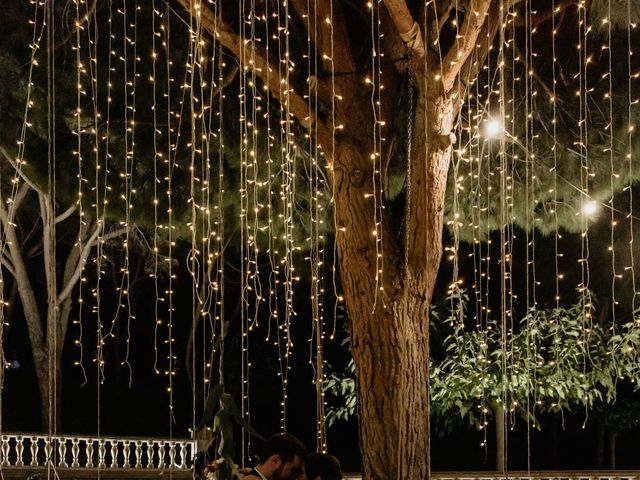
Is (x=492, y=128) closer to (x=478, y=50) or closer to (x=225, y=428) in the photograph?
(x=478, y=50)

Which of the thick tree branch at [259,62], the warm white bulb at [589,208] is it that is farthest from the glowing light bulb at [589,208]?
the thick tree branch at [259,62]

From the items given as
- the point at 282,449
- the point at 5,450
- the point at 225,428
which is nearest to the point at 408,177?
the point at 282,449

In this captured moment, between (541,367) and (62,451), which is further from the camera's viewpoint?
(62,451)

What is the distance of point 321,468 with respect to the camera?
3859 mm

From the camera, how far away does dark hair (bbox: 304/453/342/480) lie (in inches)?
152

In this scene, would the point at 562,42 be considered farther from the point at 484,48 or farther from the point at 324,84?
the point at 324,84

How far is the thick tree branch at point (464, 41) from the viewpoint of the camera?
4719mm

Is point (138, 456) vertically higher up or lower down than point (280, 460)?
lower down

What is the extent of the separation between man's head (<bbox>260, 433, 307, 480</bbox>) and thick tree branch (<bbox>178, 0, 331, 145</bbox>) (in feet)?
6.52

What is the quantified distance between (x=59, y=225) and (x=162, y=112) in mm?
8037

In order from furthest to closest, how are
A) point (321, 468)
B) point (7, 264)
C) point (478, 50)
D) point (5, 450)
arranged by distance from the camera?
1. point (7, 264)
2. point (5, 450)
3. point (478, 50)
4. point (321, 468)

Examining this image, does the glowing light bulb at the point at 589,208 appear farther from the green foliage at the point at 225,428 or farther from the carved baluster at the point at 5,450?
the carved baluster at the point at 5,450

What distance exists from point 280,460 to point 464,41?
2.37 metres

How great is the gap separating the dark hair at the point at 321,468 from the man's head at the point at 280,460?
12 centimetres
